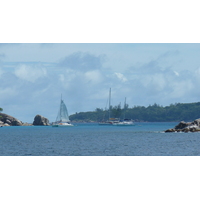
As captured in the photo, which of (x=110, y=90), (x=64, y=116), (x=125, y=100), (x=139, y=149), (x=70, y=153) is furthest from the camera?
(x=125, y=100)

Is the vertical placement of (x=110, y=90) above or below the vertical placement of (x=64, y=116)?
above

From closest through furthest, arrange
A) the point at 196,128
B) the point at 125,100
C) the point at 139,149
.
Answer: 1. the point at 139,149
2. the point at 196,128
3. the point at 125,100

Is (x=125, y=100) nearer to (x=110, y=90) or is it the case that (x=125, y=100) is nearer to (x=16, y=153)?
(x=110, y=90)

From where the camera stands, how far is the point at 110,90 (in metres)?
183

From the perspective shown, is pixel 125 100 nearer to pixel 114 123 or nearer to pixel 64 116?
pixel 114 123

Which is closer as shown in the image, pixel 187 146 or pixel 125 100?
pixel 187 146

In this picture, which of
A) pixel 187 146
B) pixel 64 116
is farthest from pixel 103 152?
pixel 64 116

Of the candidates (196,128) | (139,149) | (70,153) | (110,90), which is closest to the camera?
(70,153)

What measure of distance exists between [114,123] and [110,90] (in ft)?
75.1

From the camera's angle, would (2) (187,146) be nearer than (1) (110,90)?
Yes

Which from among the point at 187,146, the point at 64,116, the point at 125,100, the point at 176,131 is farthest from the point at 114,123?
the point at 187,146

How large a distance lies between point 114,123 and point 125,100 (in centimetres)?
1318

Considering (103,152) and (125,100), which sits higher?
(125,100)

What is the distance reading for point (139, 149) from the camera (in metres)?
54.9
